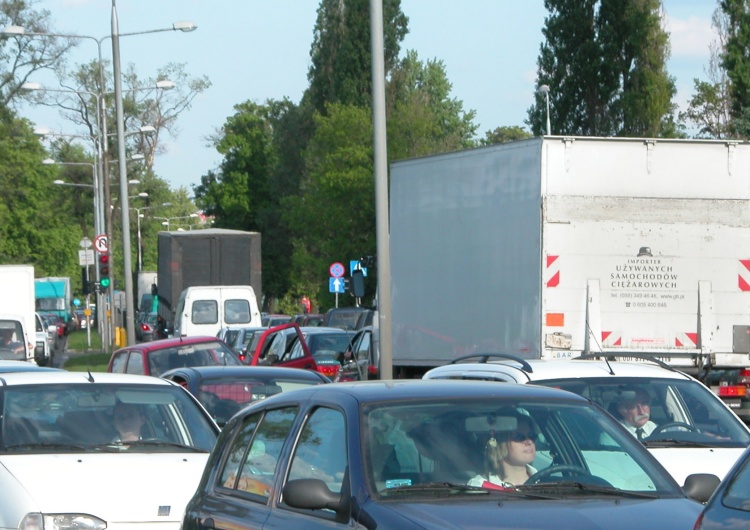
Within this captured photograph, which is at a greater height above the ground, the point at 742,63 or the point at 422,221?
the point at 742,63

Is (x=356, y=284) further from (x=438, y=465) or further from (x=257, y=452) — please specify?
(x=438, y=465)

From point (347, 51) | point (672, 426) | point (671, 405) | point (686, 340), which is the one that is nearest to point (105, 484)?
point (672, 426)

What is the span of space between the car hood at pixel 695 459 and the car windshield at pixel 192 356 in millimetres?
10138

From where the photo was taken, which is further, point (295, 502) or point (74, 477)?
point (74, 477)

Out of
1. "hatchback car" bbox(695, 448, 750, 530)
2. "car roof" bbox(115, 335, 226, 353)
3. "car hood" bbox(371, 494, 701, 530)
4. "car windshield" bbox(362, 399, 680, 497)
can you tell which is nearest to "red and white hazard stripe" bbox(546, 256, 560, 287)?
"car roof" bbox(115, 335, 226, 353)

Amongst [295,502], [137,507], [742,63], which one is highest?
[742,63]

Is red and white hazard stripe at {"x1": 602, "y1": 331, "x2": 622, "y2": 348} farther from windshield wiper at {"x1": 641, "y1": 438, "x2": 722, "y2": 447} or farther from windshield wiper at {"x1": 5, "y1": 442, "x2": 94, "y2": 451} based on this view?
windshield wiper at {"x1": 5, "y1": 442, "x2": 94, "y2": 451}

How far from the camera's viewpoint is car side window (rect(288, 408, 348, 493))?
18.7 ft

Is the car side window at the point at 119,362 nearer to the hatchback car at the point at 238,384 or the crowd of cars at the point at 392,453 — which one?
the hatchback car at the point at 238,384

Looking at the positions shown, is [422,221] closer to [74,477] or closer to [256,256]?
[74,477]

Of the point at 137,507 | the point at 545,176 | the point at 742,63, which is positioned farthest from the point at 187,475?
the point at 742,63

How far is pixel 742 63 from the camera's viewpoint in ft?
187

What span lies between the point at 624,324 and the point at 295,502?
11.6 m

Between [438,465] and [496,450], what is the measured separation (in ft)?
0.81
